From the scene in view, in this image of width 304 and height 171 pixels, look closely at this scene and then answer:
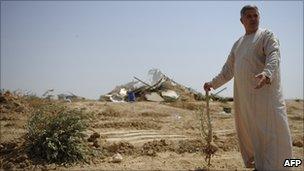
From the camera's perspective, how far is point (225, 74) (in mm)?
5004

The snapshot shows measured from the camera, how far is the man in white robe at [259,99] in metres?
4.14

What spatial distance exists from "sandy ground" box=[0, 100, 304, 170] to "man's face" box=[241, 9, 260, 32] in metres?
1.71

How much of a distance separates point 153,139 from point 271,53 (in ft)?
12.8

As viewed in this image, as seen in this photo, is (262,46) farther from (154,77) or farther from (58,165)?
(154,77)

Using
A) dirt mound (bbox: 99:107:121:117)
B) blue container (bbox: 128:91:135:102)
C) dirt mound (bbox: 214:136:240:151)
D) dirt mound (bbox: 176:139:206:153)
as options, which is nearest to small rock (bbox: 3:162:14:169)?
dirt mound (bbox: 176:139:206:153)

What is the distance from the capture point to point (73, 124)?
567 cm

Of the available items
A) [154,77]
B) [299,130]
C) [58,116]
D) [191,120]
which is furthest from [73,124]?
[154,77]

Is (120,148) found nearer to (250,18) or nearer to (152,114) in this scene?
(250,18)

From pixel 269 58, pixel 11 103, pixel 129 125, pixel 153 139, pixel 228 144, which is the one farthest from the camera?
pixel 11 103

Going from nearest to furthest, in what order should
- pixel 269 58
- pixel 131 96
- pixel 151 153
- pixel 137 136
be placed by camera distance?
pixel 269 58 → pixel 151 153 → pixel 137 136 → pixel 131 96

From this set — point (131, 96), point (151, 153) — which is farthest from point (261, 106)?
point (131, 96)

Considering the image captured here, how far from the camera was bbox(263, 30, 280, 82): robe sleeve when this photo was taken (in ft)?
13.2

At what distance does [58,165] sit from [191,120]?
5990 mm

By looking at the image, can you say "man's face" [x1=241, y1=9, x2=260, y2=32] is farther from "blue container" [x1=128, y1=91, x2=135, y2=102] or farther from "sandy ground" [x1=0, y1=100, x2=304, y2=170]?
"blue container" [x1=128, y1=91, x2=135, y2=102]
